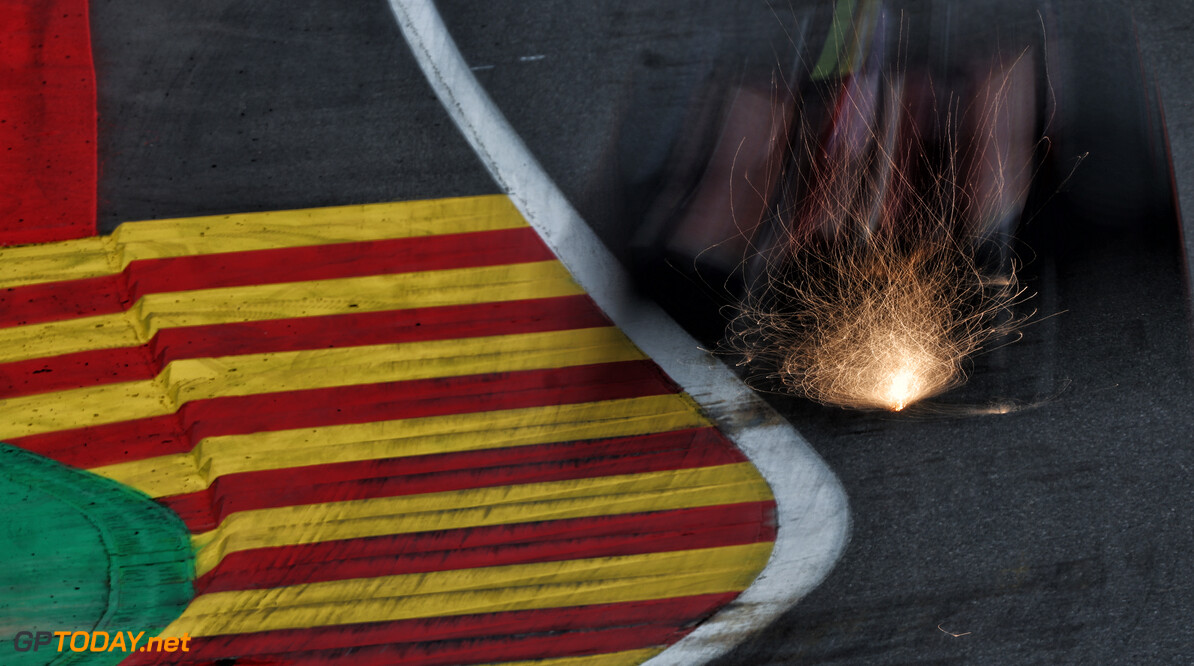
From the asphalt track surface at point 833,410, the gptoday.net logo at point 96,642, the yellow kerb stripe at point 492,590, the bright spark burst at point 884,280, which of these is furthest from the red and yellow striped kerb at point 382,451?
the bright spark burst at point 884,280

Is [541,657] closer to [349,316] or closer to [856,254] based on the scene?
[349,316]

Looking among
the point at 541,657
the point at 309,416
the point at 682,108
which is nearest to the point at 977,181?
the point at 682,108

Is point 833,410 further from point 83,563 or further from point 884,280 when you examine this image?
point 83,563

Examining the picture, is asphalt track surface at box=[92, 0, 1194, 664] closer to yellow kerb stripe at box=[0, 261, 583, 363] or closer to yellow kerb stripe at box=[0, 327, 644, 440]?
yellow kerb stripe at box=[0, 261, 583, 363]

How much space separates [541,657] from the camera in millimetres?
4238

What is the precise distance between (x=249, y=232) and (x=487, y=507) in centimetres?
226

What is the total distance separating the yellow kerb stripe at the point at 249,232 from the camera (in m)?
4.32

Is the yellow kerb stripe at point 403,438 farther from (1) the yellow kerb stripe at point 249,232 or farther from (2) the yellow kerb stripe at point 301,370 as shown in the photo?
(1) the yellow kerb stripe at point 249,232

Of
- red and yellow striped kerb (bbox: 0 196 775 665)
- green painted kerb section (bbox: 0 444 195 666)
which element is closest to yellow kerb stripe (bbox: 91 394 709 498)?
red and yellow striped kerb (bbox: 0 196 775 665)

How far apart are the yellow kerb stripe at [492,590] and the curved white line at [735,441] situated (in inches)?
7.5

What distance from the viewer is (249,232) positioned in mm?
4371

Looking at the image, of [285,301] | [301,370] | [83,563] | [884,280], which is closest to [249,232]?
[285,301]

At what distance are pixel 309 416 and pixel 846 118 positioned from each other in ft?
12.5

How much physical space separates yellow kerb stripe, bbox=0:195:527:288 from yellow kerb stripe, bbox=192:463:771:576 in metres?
1.63
